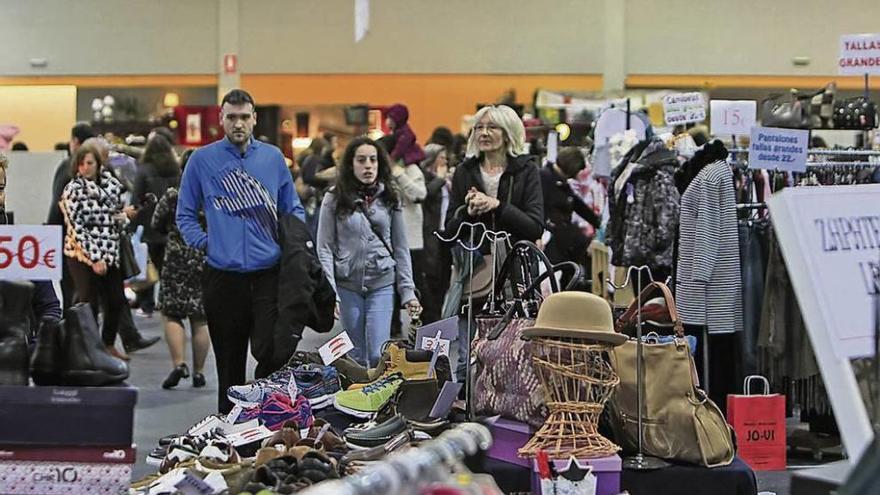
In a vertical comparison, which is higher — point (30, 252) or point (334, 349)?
point (30, 252)

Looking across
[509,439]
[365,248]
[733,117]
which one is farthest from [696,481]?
[733,117]

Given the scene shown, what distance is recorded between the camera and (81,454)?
316 cm

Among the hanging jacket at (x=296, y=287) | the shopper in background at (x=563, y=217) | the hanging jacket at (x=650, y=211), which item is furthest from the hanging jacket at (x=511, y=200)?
the shopper in background at (x=563, y=217)

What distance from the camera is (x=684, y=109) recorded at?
793 cm

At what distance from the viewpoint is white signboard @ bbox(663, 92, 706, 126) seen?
791cm

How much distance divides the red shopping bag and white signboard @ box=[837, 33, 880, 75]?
9.13 ft

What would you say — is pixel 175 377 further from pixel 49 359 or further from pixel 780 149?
pixel 49 359

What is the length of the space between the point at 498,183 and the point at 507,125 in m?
0.26

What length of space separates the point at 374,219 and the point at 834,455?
8.19ft

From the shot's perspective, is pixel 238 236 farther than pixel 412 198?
No

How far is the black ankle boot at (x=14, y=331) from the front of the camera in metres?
3.30

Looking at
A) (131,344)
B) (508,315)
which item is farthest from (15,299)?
(131,344)

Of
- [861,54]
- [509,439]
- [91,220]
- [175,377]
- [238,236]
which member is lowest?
[175,377]

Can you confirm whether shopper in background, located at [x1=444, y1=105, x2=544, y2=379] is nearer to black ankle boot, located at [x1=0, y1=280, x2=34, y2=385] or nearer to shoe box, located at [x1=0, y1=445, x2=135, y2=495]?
black ankle boot, located at [x1=0, y1=280, x2=34, y2=385]
